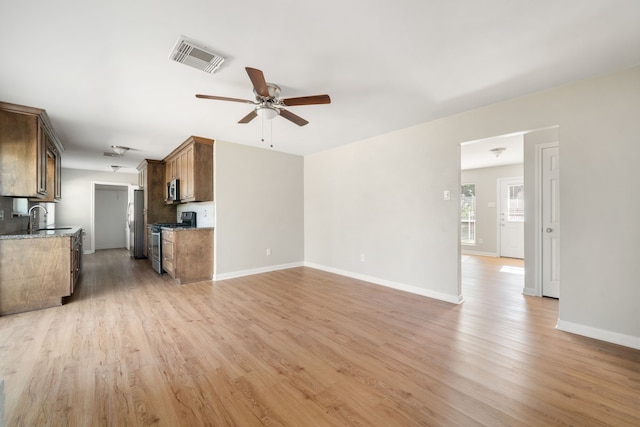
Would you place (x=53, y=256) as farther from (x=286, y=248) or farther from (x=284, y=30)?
(x=284, y=30)

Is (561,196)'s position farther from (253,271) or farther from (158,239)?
(158,239)

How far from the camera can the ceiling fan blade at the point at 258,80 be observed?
1.94 m

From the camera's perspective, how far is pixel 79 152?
555 cm

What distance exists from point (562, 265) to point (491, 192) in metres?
5.27

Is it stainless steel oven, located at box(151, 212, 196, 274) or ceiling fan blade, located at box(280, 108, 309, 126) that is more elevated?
ceiling fan blade, located at box(280, 108, 309, 126)

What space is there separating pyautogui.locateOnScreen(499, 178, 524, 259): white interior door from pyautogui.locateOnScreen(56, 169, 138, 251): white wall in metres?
11.6

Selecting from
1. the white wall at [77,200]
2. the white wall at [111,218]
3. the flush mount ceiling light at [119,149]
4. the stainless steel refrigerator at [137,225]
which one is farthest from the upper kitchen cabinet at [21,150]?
the white wall at [111,218]

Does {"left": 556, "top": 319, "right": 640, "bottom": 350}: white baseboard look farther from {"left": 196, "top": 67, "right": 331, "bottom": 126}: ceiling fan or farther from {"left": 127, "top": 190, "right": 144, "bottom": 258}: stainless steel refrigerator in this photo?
{"left": 127, "top": 190, "right": 144, "bottom": 258}: stainless steel refrigerator

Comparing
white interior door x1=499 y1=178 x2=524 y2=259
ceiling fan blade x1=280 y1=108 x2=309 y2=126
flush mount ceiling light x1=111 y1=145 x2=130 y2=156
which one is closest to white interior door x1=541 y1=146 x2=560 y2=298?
white interior door x1=499 y1=178 x2=524 y2=259

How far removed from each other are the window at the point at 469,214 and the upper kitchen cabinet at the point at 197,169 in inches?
280

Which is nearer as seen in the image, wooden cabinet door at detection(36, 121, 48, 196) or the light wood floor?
the light wood floor

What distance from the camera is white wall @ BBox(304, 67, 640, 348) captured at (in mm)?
2383

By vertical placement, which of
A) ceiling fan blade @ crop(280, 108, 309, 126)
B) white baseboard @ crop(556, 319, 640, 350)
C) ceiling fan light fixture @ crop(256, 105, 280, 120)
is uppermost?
ceiling fan blade @ crop(280, 108, 309, 126)

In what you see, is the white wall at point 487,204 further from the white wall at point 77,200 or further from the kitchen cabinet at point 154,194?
the white wall at point 77,200
